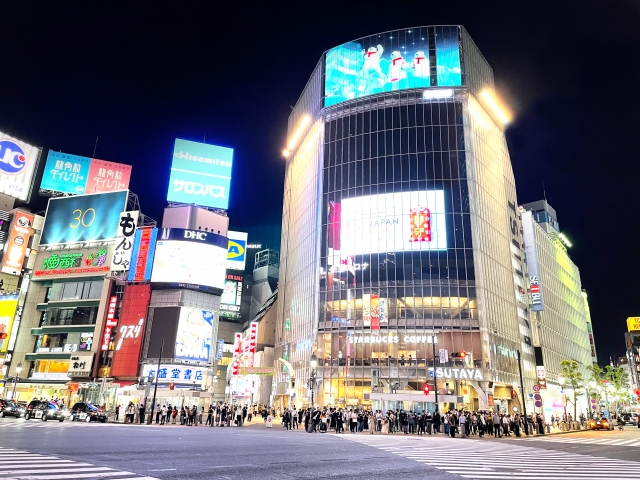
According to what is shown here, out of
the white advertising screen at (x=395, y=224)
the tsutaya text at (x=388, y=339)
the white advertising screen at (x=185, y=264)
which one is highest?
the white advertising screen at (x=395, y=224)

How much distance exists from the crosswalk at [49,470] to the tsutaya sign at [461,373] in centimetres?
4673

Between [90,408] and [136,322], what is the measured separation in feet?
69.6

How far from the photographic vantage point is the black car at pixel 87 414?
38.3m

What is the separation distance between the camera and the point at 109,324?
5941 cm

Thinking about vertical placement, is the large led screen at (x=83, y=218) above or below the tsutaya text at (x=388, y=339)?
above

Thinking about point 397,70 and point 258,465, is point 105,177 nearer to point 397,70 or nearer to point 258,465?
point 397,70

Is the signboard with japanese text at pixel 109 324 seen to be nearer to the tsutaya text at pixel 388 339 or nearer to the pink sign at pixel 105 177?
the pink sign at pixel 105 177

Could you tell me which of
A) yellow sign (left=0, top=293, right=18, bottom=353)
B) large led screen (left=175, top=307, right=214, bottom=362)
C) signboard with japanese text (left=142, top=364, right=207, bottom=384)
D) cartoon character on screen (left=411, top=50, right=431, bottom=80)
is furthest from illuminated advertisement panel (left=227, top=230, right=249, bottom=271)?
cartoon character on screen (left=411, top=50, right=431, bottom=80)

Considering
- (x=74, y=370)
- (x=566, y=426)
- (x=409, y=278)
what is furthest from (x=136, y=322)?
(x=566, y=426)

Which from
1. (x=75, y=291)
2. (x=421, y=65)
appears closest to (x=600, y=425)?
(x=421, y=65)

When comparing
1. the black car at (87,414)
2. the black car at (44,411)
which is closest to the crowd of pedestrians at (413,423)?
the black car at (87,414)

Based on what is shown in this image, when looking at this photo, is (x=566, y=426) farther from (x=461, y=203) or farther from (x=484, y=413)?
(x=461, y=203)

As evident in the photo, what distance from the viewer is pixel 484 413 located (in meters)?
37.6

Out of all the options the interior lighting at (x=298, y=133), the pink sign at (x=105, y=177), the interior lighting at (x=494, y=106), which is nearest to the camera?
the interior lighting at (x=494, y=106)
